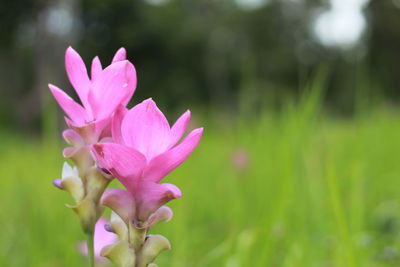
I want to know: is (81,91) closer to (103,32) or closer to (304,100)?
(304,100)

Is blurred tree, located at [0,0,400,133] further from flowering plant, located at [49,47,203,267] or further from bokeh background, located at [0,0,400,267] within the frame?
flowering plant, located at [49,47,203,267]

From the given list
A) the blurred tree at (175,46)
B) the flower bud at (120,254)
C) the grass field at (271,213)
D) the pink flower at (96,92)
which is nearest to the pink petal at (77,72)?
the pink flower at (96,92)

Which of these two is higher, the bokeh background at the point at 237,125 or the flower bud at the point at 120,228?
the bokeh background at the point at 237,125

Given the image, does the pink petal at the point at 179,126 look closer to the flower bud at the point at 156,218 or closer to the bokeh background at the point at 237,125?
the flower bud at the point at 156,218

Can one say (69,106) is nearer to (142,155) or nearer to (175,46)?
(142,155)

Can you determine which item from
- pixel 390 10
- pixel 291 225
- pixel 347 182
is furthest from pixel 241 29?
pixel 291 225

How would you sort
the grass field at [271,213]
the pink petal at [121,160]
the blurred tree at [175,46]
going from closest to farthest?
the pink petal at [121,160] → the grass field at [271,213] → the blurred tree at [175,46]

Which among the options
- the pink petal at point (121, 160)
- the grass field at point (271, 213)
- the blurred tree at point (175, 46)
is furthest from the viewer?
the blurred tree at point (175, 46)

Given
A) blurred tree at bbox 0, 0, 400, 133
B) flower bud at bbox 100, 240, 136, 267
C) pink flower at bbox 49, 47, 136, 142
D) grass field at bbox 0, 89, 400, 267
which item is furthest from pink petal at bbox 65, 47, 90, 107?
blurred tree at bbox 0, 0, 400, 133

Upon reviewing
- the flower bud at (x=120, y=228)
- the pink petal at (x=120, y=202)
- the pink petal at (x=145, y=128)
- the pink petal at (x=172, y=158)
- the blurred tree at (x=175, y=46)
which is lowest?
the flower bud at (x=120, y=228)

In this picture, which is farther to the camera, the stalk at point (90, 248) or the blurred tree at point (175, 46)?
the blurred tree at point (175, 46)
